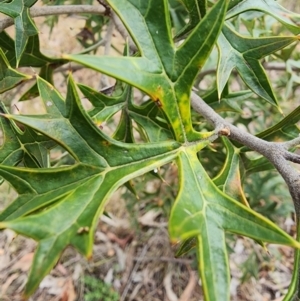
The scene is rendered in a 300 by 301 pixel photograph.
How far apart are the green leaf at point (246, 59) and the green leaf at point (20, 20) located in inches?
12.5

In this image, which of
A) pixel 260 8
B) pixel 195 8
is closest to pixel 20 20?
pixel 195 8

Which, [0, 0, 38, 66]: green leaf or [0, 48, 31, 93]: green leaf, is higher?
[0, 0, 38, 66]: green leaf

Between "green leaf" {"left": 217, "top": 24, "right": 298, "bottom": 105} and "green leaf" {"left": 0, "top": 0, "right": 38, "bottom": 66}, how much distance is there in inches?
12.5

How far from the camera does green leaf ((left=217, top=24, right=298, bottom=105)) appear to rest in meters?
0.73

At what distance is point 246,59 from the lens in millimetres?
758

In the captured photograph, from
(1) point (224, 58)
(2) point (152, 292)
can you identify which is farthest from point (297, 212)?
(2) point (152, 292)

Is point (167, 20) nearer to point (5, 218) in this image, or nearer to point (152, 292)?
point (5, 218)

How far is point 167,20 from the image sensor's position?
57 centimetres

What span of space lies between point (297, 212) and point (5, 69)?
50 centimetres

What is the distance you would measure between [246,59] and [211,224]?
1.12ft

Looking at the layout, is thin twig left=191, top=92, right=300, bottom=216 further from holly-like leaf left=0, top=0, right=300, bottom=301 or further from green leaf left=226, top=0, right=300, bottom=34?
green leaf left=226, top=0, right=300, bottom=34

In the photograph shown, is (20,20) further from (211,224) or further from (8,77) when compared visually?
(211,224)

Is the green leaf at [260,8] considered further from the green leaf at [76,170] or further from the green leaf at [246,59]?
the green leaf at [76,170]

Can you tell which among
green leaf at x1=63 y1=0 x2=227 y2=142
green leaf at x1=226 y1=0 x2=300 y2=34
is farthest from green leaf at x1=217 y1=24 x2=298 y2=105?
green leaf at x1=63 y1=0 x2=227 y2=142
